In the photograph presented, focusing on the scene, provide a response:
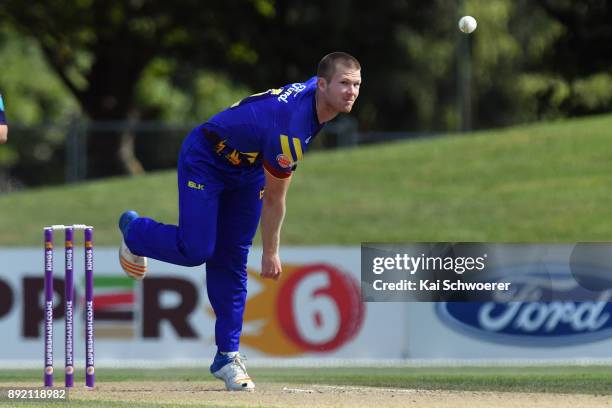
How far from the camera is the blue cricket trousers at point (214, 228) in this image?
7410 mm

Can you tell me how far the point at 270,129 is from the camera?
7.14 m

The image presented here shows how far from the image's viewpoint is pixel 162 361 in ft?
42.8

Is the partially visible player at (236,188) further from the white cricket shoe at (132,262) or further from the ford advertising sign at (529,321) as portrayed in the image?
the ford advertising sign at (529,321)

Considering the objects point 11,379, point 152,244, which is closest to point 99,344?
point 11,379

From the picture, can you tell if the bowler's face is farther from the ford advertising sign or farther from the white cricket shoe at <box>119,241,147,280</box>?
the ford advertising sign

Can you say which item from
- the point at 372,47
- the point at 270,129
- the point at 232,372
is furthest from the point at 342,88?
the point at 372,47

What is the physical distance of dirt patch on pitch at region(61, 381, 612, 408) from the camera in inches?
281

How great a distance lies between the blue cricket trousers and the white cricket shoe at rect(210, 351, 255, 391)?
59 mm

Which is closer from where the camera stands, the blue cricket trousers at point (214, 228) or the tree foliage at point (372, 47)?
the blue cricket trousers at point (214, 228)

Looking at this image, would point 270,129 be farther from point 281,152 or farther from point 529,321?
point 529,321

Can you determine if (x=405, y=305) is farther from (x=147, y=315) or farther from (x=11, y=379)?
(x=11, y=379)

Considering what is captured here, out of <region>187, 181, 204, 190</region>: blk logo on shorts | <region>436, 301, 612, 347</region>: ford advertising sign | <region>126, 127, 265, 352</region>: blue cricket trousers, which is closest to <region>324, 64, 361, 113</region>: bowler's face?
<region>126, 127, 265, 352</region>: blue cricket trousers

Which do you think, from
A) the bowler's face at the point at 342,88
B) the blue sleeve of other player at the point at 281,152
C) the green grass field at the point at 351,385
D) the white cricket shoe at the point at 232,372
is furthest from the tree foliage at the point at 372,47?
the blue sleeve of other player at the point at 281,152

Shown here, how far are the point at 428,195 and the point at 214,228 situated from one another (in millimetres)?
13346
